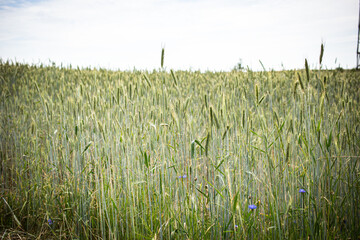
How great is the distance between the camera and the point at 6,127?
97.3 inches

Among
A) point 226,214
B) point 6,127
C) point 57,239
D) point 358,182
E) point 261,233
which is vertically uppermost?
point 6,127

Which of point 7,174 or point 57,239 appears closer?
point 57,239

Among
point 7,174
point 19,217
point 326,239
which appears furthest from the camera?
point 7,174

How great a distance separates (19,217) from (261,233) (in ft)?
5.46

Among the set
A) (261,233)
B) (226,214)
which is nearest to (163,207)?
(226,214)

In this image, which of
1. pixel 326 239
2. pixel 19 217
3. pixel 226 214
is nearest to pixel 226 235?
pixel 226 214

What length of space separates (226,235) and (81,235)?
2.94 ft

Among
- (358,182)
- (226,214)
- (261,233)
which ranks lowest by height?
(261,233)

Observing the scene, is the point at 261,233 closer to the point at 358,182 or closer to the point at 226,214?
the point at 226,214

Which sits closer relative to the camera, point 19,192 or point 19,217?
point 19,217

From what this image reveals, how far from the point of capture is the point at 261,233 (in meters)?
1.26

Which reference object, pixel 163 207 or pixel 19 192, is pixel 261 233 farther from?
pixel 19 192

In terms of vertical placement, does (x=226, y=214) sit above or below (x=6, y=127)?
below

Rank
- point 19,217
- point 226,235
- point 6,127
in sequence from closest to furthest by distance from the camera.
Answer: point 226,235
point 19,217
point 6,127
